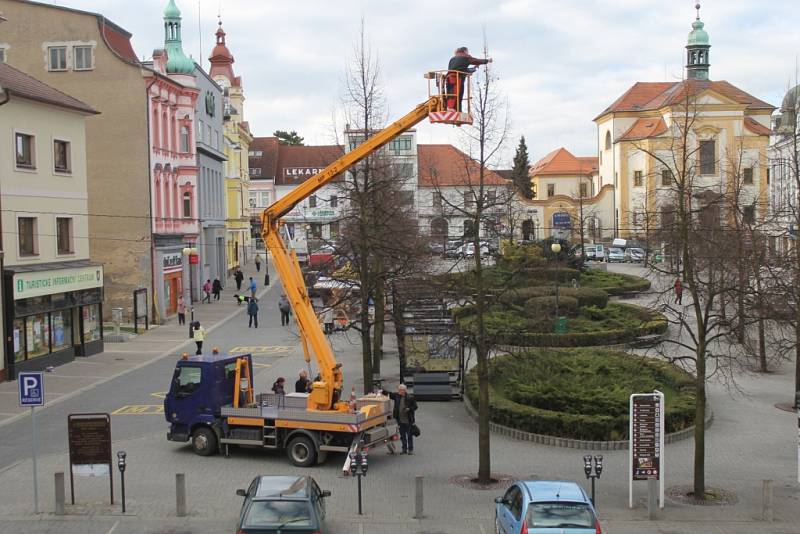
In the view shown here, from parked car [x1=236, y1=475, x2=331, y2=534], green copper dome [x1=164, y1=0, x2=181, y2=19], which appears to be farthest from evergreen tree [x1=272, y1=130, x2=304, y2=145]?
parked car [x1=236, y1=475, x2=331, y2=534]

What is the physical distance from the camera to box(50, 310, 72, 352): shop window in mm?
32531

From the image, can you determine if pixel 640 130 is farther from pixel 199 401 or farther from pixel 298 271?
pixel 199 401

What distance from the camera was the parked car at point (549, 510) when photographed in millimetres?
11805

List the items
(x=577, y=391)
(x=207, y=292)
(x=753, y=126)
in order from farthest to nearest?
(x=753, y=126)
(x=207, y=292)
(x=577, y=391)

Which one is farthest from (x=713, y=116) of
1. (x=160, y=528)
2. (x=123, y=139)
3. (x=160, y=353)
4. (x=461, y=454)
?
(x=160, y=528)

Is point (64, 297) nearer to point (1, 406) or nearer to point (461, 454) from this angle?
point (1, 406)

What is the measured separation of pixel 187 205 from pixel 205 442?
3250cm

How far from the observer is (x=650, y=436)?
1588 centimetres

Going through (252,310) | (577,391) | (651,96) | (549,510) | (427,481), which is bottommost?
(427,481)

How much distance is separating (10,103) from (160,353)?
36.2 feet

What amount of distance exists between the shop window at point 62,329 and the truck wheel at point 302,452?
1711cm

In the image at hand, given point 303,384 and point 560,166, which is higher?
point 560,166

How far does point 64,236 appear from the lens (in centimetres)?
3372

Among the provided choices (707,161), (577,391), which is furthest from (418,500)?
(707,161)
